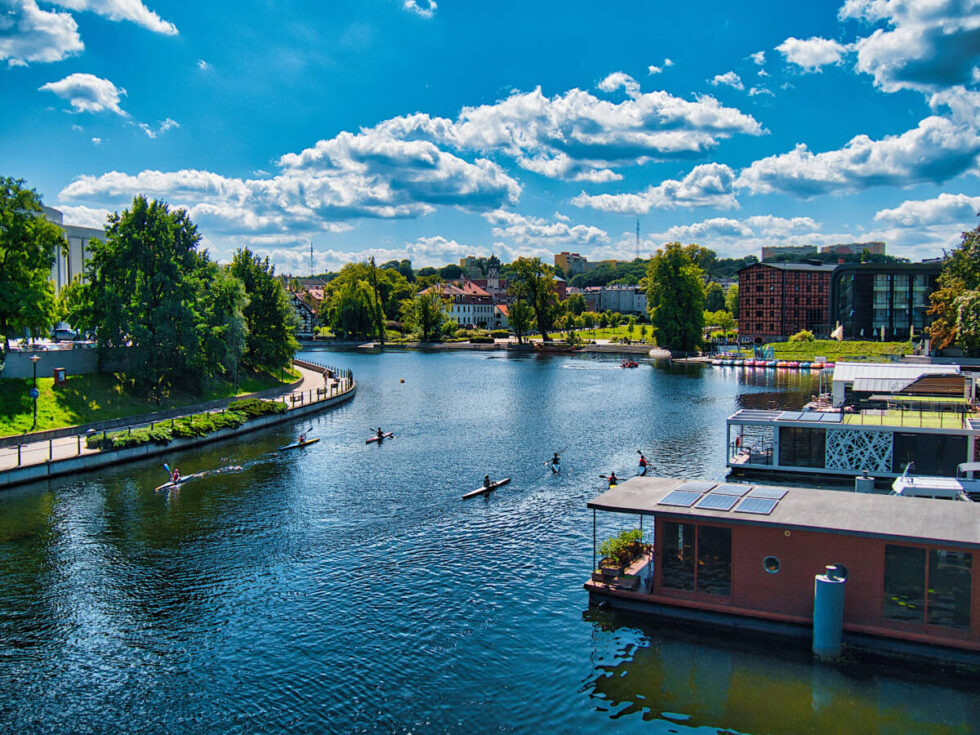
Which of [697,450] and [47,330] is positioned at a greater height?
[47,330]

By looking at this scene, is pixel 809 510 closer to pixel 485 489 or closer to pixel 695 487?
pixel 695 487

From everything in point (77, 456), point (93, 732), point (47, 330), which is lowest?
point (93, 732)

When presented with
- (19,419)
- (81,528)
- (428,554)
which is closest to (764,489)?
(428,554)

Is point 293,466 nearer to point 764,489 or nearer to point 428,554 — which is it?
point 428,554

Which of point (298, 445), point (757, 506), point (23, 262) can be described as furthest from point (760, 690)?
point (23, 262)

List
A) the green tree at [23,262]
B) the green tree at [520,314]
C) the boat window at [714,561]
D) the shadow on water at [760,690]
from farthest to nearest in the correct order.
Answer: the green tree at [520,314], the green tree at [23,262], the boat window at [714,561], the shadow on water at [760,690]

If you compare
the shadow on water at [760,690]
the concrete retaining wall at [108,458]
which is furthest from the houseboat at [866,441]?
the concrete retaining wall at [108,458]

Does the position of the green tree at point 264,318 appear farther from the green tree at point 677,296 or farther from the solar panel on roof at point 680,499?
the green tree at point 677,296
